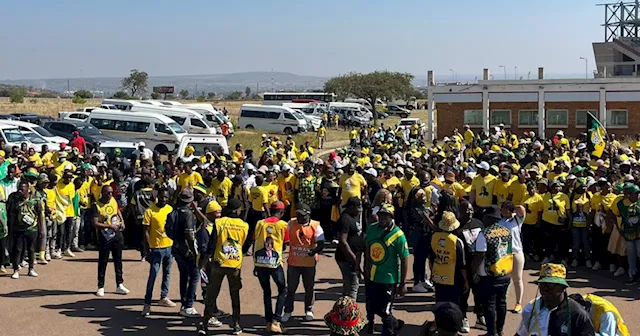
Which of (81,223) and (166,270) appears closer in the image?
(166,270)

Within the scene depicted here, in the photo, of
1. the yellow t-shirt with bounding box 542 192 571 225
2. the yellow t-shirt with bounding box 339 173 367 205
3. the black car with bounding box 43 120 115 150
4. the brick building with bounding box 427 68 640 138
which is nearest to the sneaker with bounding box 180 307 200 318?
the yellow t-shirt with bounding box 339 173 367 205

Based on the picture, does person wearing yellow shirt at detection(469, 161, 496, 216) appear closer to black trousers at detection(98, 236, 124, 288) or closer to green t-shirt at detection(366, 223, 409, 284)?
green t-shirt at detection(366, 223, 409, 284)

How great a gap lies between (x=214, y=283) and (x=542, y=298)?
15.5 ft

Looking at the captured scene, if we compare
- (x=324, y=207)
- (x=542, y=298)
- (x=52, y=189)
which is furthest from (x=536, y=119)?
(x=542, y=298)

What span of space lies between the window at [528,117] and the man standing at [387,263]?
34.0 metres

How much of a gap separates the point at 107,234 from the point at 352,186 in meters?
4.82

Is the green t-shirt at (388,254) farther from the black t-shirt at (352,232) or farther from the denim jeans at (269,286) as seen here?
the denim jeans at (269,286)

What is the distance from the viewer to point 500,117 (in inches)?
1645

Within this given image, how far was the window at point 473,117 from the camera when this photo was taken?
139ft

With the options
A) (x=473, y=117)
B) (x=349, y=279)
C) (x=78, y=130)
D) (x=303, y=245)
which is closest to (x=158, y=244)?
(x=303, y=245)

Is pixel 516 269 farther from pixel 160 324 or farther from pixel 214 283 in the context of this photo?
pixel 160 324

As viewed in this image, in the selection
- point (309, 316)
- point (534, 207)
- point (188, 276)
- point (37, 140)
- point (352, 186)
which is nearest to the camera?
point (309, 316)

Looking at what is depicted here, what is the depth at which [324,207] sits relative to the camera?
14.9 metres

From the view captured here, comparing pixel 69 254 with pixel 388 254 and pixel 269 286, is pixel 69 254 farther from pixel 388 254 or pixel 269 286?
pixel 388 254
